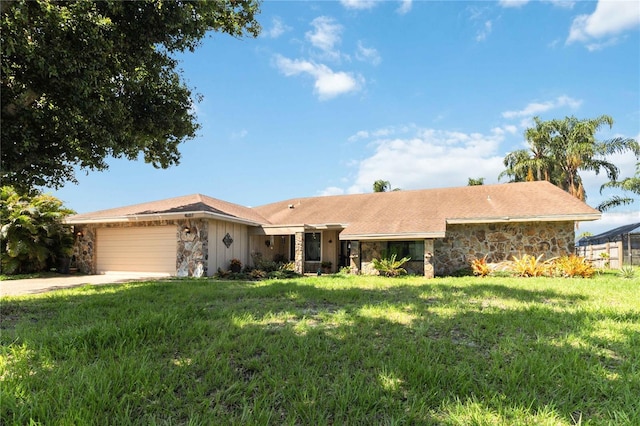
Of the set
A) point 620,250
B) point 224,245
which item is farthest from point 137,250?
point 620,250

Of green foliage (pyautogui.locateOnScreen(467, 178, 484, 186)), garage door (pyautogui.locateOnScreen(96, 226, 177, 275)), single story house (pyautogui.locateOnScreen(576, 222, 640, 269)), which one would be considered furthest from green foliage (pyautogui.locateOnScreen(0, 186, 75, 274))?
single story house (pyautogui.locateOnScreen(576, 222, 640, 269))

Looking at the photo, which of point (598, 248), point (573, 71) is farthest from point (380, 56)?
point (598, 248)

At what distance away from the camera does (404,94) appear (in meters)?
13.3

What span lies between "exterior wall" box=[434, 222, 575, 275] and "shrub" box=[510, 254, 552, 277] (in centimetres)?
62

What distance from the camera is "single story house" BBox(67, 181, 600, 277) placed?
14.2 meters

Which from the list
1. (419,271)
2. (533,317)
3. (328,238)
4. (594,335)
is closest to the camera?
(594,335)

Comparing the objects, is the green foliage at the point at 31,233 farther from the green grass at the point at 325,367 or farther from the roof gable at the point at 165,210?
the green grass at the point at 325,367

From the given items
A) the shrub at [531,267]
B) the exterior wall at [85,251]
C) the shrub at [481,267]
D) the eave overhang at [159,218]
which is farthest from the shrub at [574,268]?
the exterior wall at [85,251]

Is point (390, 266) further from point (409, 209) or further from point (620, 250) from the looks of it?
point (620, 250)

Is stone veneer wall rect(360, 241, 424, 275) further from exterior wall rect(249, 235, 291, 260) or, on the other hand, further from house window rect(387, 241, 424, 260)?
exterior wall rect(249, 235, 291, 260)

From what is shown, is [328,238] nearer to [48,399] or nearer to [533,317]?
[533,317]

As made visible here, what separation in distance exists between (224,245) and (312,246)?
4.45 meters

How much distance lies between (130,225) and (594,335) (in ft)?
55.6

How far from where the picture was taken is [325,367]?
3695mm
